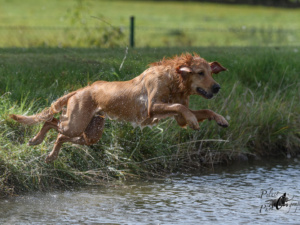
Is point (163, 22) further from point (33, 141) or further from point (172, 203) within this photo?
point (172, 203)

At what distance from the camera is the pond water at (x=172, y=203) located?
294 inches

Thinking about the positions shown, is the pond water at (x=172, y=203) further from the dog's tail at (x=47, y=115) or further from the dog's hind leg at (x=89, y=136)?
the dog's tail at (x=47, y=115)

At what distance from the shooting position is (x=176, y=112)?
7199 millimetres

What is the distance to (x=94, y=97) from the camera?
8.02 metres

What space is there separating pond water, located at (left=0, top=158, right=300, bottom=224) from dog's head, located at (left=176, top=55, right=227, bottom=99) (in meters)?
1.49

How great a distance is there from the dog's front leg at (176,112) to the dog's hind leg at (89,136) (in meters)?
1.13

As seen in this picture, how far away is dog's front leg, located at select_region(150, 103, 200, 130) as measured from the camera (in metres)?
6.98

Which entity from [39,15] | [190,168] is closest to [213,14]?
[39,15]

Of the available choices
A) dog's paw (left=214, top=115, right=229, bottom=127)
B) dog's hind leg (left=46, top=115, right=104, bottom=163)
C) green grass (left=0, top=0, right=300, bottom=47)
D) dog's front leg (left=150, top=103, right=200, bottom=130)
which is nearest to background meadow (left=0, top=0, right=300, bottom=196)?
dog's hind leg (left=46, top=115, right=104, bottom=163)

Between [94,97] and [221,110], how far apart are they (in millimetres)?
2983

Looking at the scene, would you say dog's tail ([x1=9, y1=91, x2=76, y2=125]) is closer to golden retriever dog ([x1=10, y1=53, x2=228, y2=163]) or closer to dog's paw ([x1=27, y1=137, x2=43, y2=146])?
golden retriever dog ([x1=10, y1=53, x2=228, y2=163])

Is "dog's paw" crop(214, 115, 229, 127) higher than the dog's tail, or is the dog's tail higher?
"dog's paw" crop(214, 115, 229, 127)

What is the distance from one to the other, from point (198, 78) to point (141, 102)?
31.5 inches

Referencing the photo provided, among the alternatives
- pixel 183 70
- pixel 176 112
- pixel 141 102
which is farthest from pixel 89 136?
pixel 183 70
